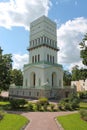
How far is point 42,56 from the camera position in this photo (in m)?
62.1

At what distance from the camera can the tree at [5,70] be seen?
3669 centimetres

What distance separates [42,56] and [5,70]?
26273 millimetres

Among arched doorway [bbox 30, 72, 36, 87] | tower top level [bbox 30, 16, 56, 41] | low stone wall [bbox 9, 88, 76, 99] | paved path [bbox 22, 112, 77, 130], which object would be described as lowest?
paved path [bbox 22, 112, 77, 130]

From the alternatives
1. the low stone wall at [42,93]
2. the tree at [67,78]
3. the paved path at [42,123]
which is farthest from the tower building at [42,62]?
the tree at [67,78]

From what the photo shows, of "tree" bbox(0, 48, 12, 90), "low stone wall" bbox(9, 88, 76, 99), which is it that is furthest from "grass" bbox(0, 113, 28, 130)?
"low stone wall" bbox(9, 88, 76, 99)

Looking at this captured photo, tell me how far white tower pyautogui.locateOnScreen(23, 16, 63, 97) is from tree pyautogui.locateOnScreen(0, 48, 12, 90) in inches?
840

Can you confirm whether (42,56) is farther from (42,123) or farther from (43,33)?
(42,123)

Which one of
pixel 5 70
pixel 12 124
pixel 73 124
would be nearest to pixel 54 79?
pixel 5 70

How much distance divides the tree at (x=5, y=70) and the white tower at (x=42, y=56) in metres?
21.3

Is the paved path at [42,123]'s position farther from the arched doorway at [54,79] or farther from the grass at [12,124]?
the arched doorway at [54,79]

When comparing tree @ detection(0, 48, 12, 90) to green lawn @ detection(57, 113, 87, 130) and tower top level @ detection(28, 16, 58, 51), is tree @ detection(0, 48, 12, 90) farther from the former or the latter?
tower top level @ detection(28, 16, 58, 51)

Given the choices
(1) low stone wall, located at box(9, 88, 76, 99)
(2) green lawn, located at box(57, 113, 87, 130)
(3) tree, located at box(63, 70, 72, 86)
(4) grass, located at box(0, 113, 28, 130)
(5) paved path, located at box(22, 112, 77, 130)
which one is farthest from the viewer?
(3) tree, located at box(63, 70, 72, 86)

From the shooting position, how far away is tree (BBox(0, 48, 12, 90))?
36.7 m

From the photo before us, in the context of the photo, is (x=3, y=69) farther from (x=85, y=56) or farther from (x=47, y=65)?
(x=47, y=65)
